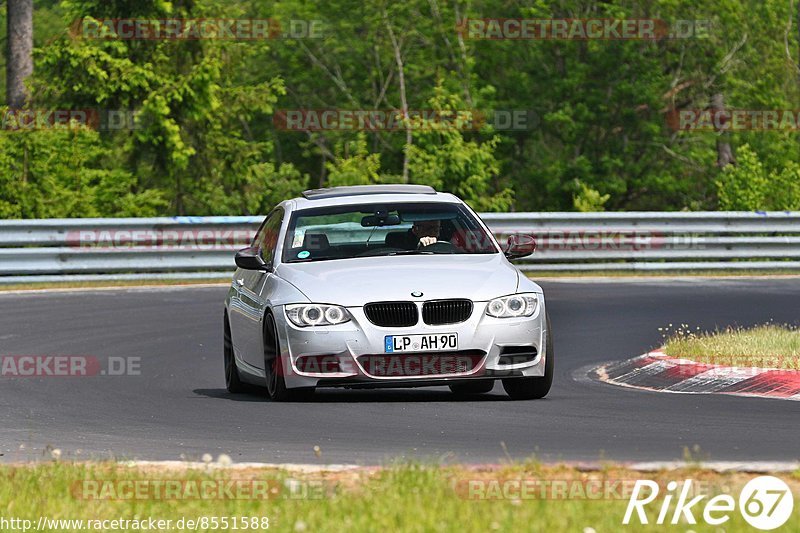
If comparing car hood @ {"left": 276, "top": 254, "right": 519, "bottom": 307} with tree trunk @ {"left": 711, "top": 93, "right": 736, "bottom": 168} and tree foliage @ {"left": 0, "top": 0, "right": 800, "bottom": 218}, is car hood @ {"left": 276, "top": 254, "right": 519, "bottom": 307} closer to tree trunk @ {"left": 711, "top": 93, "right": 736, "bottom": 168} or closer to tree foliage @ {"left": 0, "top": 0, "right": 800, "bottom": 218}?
tree foliage @ {"left": 0, "top": 0, "right": 800, "bottom": 218}

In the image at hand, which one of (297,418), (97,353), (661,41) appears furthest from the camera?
(661,41)

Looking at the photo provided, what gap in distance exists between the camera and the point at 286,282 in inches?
476

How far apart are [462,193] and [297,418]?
83.4ft

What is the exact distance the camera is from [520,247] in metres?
12.8

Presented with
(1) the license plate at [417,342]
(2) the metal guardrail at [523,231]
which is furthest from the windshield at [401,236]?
(2) the metal guardrail at [523,231]

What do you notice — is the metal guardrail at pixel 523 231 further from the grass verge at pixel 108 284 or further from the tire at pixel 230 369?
the tire at pixel 230 369

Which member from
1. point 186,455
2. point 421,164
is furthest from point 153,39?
point 186,455

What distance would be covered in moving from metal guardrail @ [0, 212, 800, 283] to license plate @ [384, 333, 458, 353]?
579 inches

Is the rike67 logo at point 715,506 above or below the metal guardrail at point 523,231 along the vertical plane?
above

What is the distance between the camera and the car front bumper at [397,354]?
454 inches

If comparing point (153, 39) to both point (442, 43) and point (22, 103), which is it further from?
point (442, 43)

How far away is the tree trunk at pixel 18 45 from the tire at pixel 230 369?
79.4ft

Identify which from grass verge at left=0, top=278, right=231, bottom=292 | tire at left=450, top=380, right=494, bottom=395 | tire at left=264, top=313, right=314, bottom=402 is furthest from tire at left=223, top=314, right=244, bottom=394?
grass verge at left=0, top=278, right=231, bottom=292

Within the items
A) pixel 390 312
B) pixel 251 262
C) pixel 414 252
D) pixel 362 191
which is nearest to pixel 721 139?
pixel 362 191
